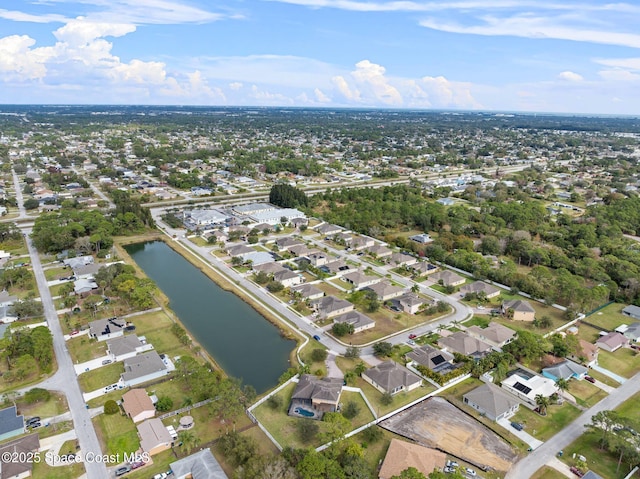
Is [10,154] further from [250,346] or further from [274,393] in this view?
[274,393]

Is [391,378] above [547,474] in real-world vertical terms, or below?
above

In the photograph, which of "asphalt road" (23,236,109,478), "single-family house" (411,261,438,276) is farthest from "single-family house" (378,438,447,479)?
"single-family house" (411,261,438,276)

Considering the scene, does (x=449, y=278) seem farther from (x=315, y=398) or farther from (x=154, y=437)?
(x=154, y=437)

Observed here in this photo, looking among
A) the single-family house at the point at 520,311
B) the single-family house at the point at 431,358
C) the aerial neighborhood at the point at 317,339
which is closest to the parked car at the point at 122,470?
the aerial neighborhood at the point at 317,339

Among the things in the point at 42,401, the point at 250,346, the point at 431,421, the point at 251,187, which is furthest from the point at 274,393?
the point at 251,187

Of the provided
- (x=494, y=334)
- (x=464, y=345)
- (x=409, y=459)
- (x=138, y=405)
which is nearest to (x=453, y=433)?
(x=409, y=459)

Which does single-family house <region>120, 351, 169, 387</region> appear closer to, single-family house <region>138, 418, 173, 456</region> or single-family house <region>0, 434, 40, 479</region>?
single-family house <region>138, 418, 173, 456</region>

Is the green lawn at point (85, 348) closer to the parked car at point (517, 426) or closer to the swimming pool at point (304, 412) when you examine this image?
the swimming pool at point (304, 412)
